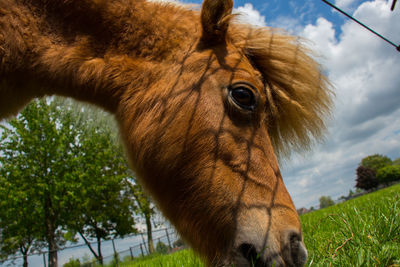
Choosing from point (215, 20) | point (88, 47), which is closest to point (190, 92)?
point (215, 20)

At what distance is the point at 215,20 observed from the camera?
2.24 m

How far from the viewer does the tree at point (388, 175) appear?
5566 cm

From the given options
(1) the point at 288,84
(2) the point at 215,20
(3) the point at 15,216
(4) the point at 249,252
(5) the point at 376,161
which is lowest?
(4) the point at 249,252

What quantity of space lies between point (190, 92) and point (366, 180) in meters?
67.2

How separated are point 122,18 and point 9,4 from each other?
0.89 meters

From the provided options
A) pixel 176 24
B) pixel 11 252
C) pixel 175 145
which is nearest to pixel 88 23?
pixel 176 24

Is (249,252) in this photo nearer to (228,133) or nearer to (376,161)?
(228,133)

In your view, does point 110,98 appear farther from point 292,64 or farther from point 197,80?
point 292,64

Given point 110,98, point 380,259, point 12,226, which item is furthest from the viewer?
point 12,226

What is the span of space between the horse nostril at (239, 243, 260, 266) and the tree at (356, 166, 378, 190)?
220 ft

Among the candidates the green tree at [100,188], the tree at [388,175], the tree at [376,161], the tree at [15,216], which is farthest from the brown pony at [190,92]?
the tree at [376,161]

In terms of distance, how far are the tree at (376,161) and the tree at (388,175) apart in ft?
31.7

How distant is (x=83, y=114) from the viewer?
2.86 metres

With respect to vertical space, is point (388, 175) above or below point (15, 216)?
below
